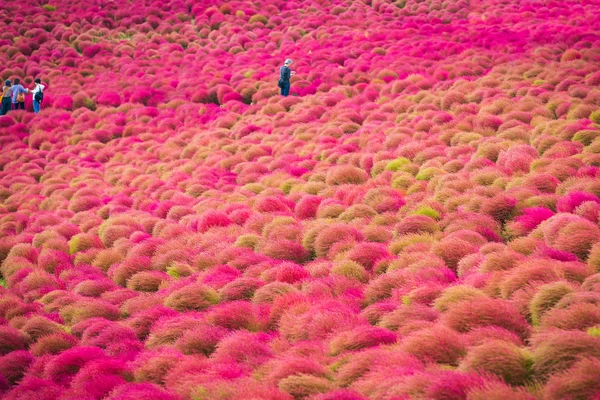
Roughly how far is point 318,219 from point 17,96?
10.4m

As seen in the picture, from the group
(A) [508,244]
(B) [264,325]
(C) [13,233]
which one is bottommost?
(C) [13,233]

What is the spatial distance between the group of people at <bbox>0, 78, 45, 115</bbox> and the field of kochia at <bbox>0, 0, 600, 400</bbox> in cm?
36

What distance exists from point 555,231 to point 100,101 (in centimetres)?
1182

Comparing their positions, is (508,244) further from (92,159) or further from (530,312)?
(92,159)

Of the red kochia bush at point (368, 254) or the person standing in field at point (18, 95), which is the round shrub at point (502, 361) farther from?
the person standing in field at point (18, 95)

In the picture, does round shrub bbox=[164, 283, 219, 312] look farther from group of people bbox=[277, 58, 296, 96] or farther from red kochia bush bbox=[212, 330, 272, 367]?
group of people bbox=[277, 58, 296, 96]

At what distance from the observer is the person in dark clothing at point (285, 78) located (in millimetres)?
13258

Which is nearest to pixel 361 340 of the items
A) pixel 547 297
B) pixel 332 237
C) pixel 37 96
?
pixel 547 297

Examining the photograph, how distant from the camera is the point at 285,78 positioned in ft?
43.8

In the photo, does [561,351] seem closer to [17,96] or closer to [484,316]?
[484,316]

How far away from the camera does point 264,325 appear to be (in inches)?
213

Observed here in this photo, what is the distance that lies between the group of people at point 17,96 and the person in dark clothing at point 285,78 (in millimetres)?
5688

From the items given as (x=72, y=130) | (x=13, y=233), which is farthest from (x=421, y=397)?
(x=72, y=130)

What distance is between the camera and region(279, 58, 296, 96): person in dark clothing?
522 inches
